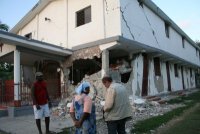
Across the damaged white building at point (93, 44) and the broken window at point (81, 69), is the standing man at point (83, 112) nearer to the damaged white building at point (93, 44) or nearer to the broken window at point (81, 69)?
the damaged white building at point (93, 44)

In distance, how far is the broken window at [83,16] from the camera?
12973 millimetres

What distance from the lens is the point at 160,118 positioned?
8.33 meters

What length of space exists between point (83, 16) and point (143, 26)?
3.52m

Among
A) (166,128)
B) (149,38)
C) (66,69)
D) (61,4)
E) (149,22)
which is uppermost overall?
(61,4)

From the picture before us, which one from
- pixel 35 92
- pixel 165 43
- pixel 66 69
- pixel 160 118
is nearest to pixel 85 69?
pixel 66 69

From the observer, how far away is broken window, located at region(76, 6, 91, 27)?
1297 cm

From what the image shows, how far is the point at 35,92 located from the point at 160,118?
4.31 meters

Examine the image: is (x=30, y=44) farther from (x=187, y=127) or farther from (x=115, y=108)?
(x=187, y=127)

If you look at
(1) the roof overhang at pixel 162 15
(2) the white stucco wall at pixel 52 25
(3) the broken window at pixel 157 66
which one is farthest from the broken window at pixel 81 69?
(1) the roof overhang at pixel 162 15

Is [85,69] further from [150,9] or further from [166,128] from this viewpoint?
[166,128]

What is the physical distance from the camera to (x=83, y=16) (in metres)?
13.3

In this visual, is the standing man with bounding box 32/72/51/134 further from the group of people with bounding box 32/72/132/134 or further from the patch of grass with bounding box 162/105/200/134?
the patch of grass with bounding box 162/105/200/134

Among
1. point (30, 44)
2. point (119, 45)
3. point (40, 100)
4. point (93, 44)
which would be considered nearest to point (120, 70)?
point (119, 45)

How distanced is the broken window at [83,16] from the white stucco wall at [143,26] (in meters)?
2.06
